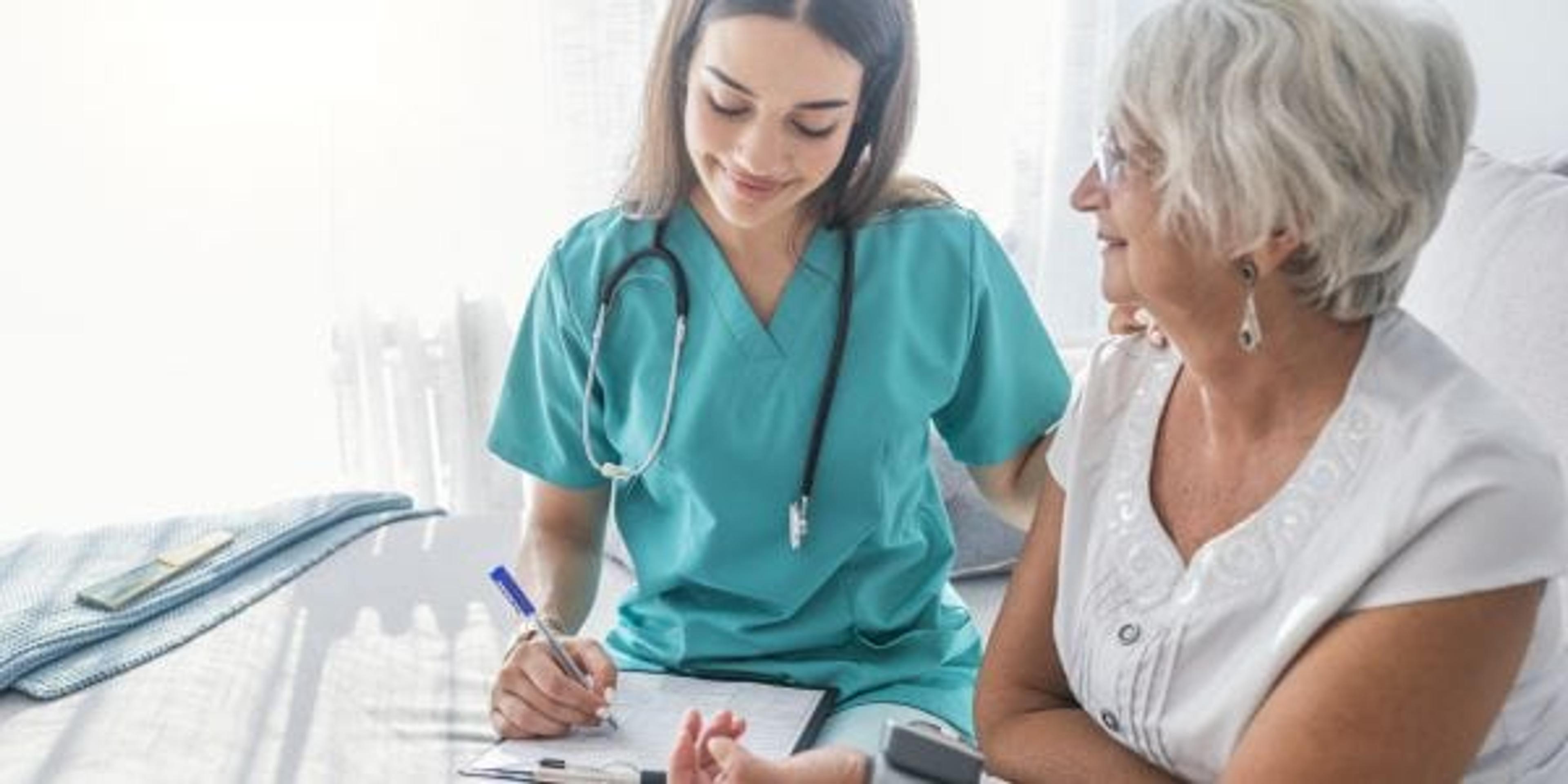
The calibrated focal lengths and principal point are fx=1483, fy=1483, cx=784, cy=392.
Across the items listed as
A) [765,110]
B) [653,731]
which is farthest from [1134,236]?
[653,731]

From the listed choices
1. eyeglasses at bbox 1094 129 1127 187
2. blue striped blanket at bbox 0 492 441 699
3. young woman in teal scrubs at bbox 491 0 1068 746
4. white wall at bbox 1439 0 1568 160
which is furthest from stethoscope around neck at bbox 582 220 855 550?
white wall at bbox 1439 0 1568 160

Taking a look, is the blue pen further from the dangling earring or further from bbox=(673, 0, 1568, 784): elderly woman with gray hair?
the dangling earring

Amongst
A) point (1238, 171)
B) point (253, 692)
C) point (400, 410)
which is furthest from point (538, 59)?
point (1238, 171)

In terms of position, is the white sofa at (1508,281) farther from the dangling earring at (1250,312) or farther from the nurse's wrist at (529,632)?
the nurse's wrist at (529,632)

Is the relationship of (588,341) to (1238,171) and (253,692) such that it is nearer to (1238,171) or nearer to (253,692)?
(253,692)

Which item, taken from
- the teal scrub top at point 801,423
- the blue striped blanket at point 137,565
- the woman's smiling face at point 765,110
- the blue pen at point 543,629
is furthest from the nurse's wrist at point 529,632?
the blue striped blanket at point 137,565

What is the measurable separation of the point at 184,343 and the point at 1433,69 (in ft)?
6.38

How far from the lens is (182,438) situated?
7.86 ft

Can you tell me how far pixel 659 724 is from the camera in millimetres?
1278

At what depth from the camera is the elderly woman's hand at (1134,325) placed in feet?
3.93

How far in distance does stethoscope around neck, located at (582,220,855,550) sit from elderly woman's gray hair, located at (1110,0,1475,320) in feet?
1.36

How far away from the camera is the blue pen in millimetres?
1221

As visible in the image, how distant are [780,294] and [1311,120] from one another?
0.56 m

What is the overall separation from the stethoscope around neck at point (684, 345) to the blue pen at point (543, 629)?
165 millimetres
